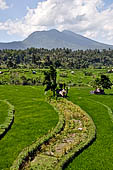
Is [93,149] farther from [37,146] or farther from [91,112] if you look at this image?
[91,112]

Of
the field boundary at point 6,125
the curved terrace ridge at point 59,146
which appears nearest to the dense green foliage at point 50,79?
the field boundary at point 6,125

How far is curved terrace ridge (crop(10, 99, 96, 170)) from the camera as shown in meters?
20.7

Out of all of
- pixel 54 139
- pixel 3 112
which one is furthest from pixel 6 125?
pixel 3 112

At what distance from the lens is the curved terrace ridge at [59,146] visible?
814 inches

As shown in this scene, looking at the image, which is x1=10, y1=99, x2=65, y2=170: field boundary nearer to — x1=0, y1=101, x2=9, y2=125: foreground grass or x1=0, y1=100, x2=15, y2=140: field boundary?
x1=0, y1=100, x2=15, y2=140: field boundary

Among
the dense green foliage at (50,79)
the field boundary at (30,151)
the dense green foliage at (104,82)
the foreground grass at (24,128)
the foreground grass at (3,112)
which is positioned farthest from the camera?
the dense green foliage at (104,82)

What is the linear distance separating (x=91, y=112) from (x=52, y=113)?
823 centimetres

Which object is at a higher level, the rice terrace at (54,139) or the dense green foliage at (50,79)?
the dense green foliage at (50,79)

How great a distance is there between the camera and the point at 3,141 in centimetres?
2627

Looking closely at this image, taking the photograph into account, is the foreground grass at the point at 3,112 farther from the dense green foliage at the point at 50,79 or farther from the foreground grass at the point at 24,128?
the dense green foliage at the point at 50,79

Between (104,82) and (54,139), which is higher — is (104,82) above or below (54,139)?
above

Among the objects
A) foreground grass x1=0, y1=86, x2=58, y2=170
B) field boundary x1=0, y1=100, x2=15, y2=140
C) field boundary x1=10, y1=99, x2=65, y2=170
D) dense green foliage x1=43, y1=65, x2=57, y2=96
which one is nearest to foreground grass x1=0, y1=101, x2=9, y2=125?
field boundary x1=0, y1=100, x2=15, y2=140

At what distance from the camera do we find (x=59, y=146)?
25.4 meters

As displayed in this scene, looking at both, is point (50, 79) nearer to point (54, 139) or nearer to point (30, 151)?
point (54, 139)
